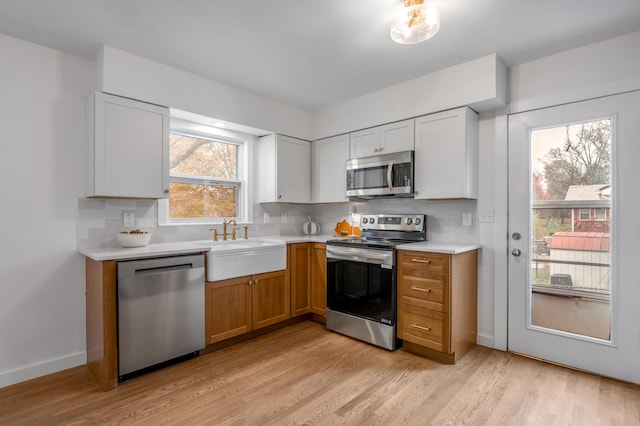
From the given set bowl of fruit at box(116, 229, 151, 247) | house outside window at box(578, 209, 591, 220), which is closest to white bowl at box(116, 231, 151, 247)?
bowl of fruit at box(116, 229, 151, 247)

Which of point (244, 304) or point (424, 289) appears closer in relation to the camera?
point (424, 289)

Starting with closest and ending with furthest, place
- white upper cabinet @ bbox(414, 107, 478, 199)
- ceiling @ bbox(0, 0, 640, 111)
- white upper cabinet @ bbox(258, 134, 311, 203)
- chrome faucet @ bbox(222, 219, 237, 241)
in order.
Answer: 1. ceiling @ bbox(0, 0, 640, 111)
2. white upper cabinet @ bbox(414, 107, 478, 199)
3. chrome faucet @ bbox(222, 219, 237, 241)
4. white upper cabinet @ bbox(258, 134, 311, 203)

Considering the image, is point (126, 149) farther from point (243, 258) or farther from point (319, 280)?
point (319, 280)

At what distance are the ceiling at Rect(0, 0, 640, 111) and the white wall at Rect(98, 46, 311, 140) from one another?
97 mm

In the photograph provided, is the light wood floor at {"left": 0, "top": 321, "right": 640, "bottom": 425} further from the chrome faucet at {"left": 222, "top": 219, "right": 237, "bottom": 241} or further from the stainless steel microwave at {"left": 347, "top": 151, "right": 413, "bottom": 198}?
the stainless steel microwave at {"left": 347, "top": 151, "right": 413, "bottom": 198}

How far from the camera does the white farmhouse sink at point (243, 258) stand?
8.93 ft

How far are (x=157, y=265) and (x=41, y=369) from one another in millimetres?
1134

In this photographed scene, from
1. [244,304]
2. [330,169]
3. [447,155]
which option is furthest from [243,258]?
[447,155]

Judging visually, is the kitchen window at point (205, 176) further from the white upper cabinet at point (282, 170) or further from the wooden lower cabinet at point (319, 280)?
the wooden lower cabinet at point (319, 280)

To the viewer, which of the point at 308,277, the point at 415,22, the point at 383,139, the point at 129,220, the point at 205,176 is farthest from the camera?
the point at 308,277

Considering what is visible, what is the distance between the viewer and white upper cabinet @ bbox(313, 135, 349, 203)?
12.1 feet

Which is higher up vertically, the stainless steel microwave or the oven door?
the stainless steel microwave

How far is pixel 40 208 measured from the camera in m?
2.42

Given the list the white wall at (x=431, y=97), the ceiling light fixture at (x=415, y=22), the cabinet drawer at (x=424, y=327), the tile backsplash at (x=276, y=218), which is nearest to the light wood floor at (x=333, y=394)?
the cabinet drawer at (x=424, y=327)
